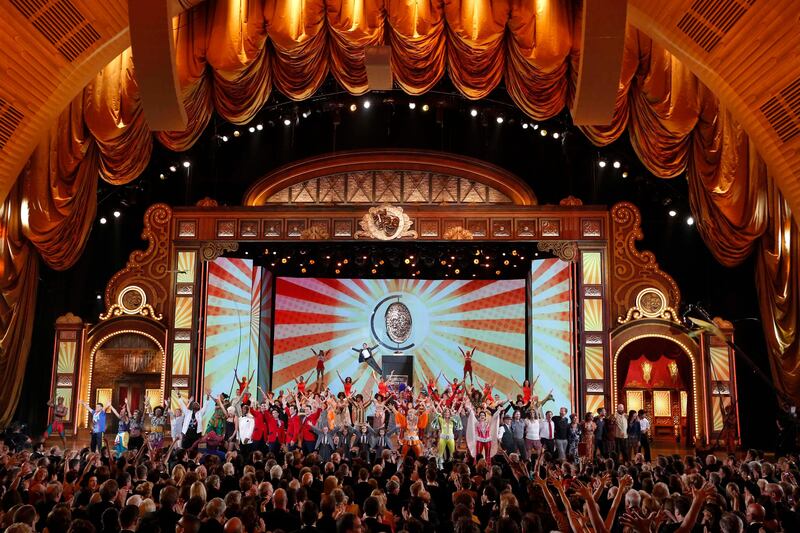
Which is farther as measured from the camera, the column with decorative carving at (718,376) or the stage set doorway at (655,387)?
the stage set doorway at (655,387)

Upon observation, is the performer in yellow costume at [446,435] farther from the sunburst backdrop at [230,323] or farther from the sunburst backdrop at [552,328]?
the sunburst backdrop at [230,323]

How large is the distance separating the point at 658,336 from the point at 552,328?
253 cm

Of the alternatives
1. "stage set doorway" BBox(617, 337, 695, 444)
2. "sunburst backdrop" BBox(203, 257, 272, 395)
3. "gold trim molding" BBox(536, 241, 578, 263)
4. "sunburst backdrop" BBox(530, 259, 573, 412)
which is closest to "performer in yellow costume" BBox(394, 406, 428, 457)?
"sunburst backdrop" BBox(530, 259, 573, 412)

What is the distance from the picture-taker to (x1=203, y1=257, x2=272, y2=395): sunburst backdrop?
19.4 metres

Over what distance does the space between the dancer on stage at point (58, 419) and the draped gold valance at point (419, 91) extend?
11.4 ft

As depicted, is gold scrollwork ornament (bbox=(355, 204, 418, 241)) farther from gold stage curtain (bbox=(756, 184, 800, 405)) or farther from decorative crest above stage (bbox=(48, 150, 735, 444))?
gold stage curtain (bbox=(756, 184, 800, 405))

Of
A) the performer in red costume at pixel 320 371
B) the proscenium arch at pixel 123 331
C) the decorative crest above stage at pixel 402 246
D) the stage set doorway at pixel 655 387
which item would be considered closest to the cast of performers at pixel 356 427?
the proscenium arch at pixel 123 331

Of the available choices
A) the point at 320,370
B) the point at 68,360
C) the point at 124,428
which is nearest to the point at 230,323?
the point at 320,370

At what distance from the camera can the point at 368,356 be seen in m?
22.7

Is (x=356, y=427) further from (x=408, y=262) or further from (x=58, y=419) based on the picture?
(x=58, y=419)

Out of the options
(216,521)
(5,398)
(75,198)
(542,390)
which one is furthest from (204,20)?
(542,390)

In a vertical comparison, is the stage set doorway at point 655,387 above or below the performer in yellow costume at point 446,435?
above

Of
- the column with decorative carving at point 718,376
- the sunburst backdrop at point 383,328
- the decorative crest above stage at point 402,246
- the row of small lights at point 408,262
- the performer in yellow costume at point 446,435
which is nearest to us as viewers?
the performer in yellow costume at point 446,435

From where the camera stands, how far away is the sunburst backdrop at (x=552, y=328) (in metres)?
19.2
